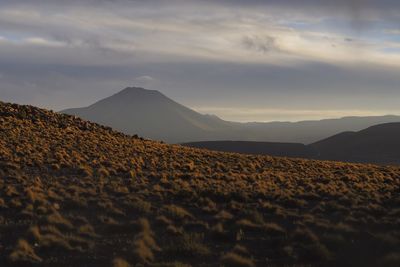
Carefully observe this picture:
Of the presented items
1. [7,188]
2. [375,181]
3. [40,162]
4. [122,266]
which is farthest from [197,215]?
[375,181]

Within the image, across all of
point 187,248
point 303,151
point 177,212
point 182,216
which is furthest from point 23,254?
point 303,151

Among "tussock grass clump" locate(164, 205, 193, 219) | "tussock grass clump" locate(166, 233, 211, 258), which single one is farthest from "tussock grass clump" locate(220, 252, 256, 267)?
"tussock grass clump" locate(164, 205, 193, 219)

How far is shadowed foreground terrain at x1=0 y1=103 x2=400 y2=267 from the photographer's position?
14055 millimetres

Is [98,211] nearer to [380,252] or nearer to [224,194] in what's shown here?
[224,194]

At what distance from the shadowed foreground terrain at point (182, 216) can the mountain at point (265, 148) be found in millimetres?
124816

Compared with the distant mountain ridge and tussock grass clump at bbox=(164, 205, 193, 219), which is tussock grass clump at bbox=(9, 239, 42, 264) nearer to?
tussock grass clump at bbox=(164, 205, 193, 219)

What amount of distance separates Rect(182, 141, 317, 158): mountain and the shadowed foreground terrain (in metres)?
125

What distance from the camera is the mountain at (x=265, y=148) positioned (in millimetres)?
Result: 157300

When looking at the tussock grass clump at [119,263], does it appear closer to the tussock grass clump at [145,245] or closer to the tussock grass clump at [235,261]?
the tussock grass clump at [145,245]

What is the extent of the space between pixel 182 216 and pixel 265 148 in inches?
5834

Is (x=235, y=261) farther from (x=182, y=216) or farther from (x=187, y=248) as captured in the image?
(x=182, y=216)

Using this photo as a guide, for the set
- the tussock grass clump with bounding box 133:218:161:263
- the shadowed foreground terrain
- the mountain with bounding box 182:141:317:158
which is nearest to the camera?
the tussock grass clump with bounding box 133:218:161:263

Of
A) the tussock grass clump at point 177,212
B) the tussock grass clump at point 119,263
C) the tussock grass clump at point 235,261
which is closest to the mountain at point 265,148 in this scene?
the tussock grass clump at point 177,212

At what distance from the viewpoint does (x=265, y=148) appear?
16475 centimetres
